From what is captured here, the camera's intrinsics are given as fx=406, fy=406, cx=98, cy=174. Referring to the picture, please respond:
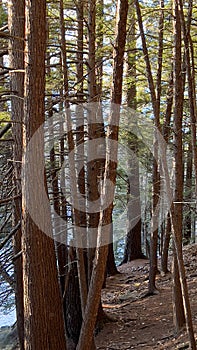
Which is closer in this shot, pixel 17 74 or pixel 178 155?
pixel 17 74

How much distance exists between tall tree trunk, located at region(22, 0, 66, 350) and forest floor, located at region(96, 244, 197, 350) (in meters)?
2.08

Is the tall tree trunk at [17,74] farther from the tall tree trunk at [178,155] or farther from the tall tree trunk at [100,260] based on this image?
the tall tree trunk at [178,155]

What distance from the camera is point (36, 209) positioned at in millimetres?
5102

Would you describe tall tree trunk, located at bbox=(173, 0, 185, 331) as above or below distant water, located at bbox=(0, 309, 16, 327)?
above

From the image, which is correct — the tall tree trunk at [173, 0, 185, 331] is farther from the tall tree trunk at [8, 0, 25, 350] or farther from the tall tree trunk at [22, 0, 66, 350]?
the tall tree trunk at [8, 0, 25, 350]

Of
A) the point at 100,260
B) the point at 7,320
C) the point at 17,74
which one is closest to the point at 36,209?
the point at 100,260

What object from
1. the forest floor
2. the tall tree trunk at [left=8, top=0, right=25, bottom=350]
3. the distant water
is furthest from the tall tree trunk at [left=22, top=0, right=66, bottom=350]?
the distant water

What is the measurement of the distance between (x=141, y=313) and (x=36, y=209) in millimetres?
4598

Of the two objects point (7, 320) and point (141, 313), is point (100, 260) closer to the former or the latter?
point (141, 313)

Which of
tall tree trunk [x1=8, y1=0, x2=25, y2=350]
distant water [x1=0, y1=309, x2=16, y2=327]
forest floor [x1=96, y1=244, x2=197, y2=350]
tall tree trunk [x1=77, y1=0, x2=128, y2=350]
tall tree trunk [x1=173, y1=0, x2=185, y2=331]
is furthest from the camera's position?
distant water [x1=0, y1=309, x2=16, y2=327]

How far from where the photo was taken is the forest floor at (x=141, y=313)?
6.84m

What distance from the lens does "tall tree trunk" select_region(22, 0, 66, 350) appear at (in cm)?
501

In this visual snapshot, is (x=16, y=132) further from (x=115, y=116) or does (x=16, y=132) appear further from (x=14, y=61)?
(x=115, y=116)

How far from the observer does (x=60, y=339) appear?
5.36 m
